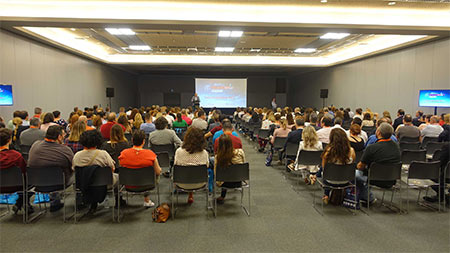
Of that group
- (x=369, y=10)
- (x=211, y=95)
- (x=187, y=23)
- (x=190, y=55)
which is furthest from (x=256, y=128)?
(x=211, y=95)

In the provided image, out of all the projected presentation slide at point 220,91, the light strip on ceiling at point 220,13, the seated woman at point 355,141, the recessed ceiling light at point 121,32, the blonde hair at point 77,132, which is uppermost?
the recessed ceiling light at point 121,32

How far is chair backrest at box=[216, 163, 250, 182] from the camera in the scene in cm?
383

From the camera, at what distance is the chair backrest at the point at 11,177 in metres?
3.49

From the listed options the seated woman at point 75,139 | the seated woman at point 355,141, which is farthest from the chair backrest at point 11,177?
the seated woman at point 355,141

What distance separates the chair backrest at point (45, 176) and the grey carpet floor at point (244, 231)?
58cm

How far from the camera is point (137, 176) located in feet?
11.9

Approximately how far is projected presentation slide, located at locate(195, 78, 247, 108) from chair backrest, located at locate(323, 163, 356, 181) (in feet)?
56.1

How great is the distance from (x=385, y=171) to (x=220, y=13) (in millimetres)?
5663

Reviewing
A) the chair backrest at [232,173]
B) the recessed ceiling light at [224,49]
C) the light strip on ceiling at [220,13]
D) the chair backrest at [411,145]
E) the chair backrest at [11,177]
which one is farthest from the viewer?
the recessed ceiling light at [224,49]

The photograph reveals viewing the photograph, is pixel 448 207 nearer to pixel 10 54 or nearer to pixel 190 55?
pixel 10 54

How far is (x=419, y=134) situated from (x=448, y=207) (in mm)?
2410

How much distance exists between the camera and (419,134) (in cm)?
621

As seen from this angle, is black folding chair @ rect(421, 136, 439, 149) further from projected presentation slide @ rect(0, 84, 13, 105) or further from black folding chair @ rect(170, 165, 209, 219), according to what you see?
projected presentation slide @ rect(0, 84, 13, 105)

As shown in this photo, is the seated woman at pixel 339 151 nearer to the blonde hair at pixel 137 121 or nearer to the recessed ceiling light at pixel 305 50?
the blonde hair at pixel 137 121
